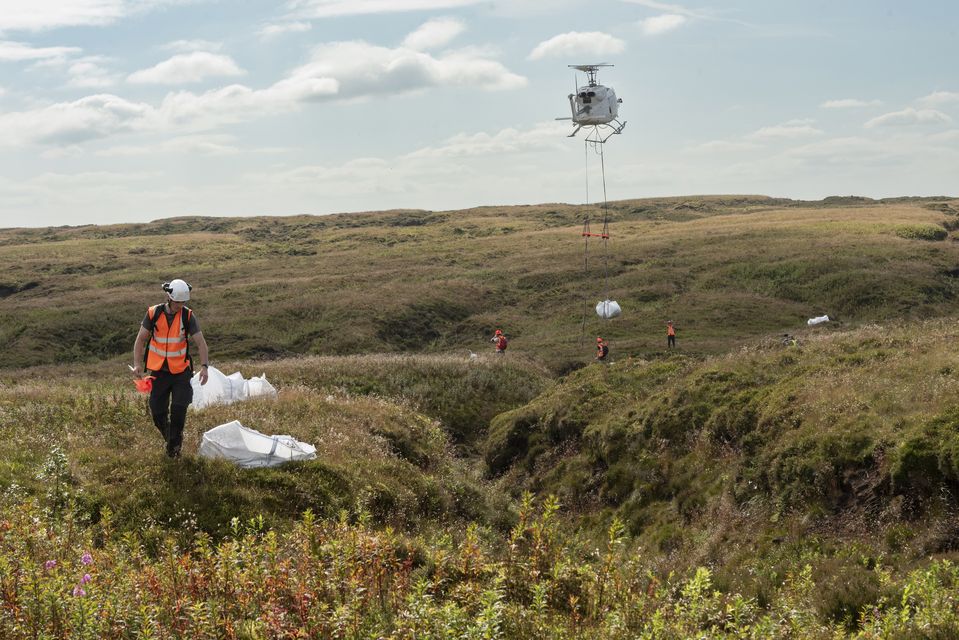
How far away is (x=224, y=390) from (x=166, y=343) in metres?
7.50

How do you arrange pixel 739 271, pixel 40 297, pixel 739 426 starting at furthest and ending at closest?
pixel 40 297, pixel 739 271, pixel 739 426

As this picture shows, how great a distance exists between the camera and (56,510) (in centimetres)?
986

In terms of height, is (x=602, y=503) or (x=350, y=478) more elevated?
(x=350, y=478)

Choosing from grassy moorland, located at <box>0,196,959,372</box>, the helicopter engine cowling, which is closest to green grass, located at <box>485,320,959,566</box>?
the helicopter engine cowling

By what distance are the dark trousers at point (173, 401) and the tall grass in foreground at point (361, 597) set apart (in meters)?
2.74

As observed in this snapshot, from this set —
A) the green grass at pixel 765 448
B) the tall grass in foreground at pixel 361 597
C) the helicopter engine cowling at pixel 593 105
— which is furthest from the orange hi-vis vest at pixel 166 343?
the helicopter engine cowling at pixel 593 105

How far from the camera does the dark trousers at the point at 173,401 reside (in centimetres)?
1126

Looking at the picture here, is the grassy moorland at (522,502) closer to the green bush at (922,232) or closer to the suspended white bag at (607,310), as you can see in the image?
the suspended white bag at (607,310)

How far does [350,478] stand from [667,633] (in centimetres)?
747

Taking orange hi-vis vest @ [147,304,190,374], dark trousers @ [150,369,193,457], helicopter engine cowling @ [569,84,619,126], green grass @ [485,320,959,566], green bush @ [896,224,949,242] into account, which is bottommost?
green grass @ [485,320,959,566]

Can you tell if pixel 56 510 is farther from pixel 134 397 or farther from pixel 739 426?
pixel 739 426

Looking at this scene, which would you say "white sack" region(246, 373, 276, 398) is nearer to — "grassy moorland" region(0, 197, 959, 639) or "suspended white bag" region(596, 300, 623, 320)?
"grassy moorland" region(0, 197, 959, 639)

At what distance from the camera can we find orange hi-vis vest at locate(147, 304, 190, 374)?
436 inches

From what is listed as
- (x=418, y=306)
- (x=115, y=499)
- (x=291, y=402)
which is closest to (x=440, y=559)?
(x=115, y=499)
